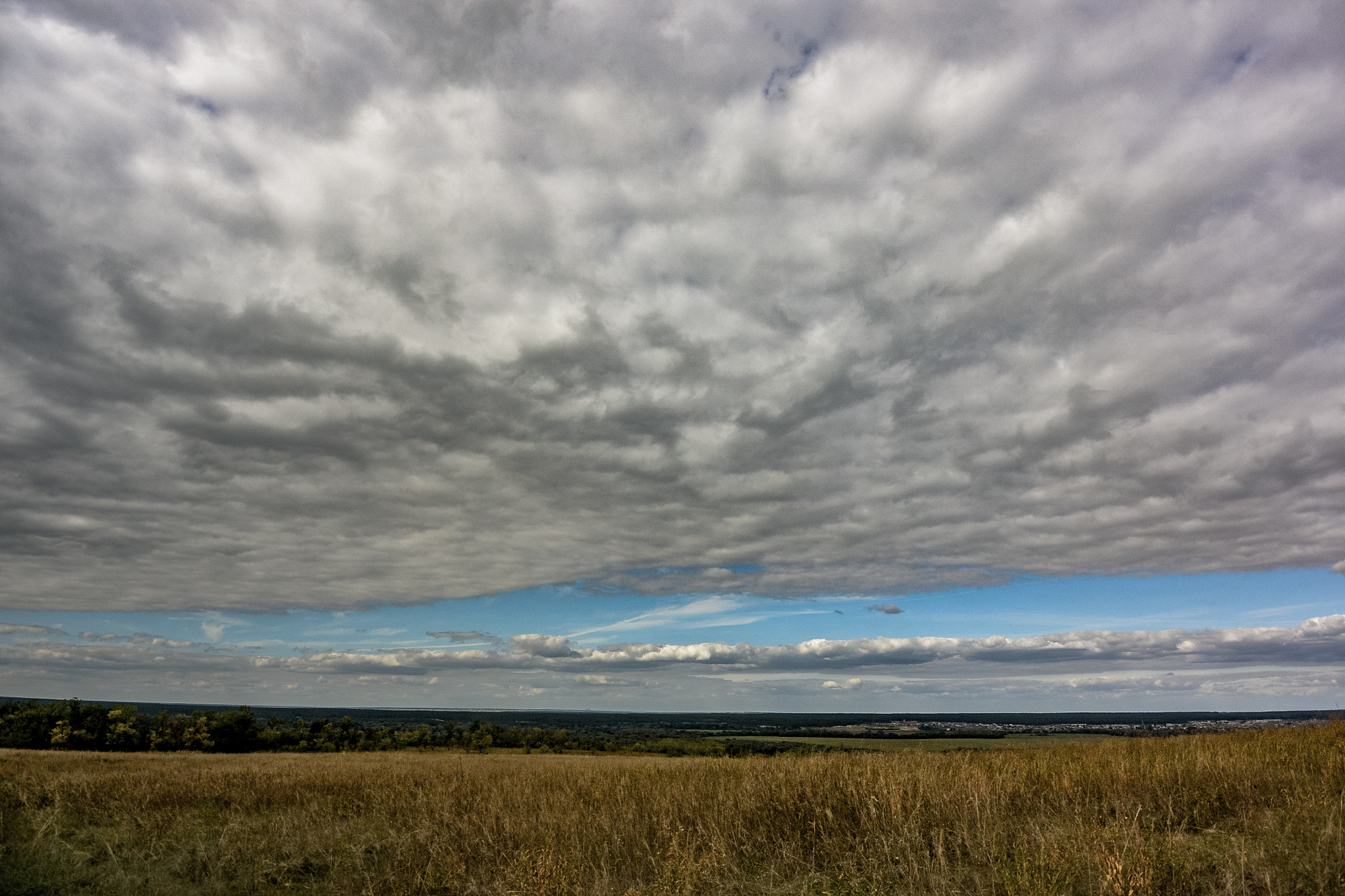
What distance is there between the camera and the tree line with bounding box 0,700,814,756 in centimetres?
8325

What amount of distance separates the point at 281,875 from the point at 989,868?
1045 centimetres

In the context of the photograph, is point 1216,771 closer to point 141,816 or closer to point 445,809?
point 445,809

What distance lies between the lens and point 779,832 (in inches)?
446

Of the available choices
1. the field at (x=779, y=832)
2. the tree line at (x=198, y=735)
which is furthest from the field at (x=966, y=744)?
the tree line at (x=198, y=735)

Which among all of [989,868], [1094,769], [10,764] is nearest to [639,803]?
[989,868]

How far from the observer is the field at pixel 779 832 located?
7.76 meters

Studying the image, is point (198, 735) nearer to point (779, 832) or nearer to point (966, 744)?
point (966, 744)

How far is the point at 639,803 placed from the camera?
1377 centimetres

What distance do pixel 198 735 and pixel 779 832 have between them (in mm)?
98236

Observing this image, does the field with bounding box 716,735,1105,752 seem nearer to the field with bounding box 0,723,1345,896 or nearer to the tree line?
the field with bounding box 0,723,1345,896

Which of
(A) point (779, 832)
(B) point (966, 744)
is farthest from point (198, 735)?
(A) point (779, 832)

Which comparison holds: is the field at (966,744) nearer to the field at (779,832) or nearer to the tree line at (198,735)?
the field at (779,832)

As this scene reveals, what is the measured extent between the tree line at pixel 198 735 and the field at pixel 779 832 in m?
64.4

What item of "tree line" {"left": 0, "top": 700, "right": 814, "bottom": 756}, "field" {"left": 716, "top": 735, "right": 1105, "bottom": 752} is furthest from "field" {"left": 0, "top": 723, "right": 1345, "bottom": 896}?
"tree line" {"left": 0, "top": 700, "right": 814, "bottom": 756}
